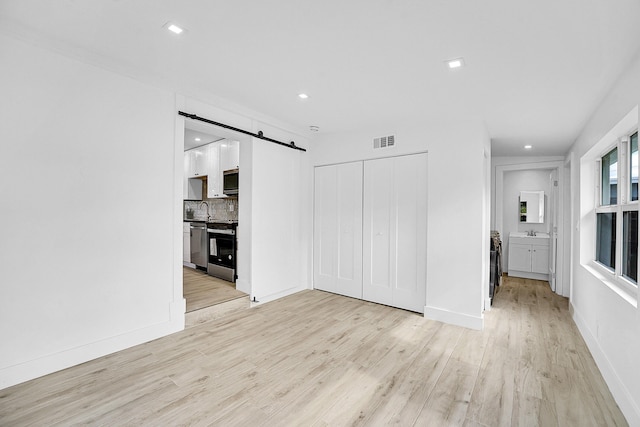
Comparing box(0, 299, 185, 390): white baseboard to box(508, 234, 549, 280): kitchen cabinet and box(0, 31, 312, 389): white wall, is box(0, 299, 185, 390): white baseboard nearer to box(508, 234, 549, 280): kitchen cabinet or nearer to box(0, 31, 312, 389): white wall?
box(0, 31, 312, 389): white wall

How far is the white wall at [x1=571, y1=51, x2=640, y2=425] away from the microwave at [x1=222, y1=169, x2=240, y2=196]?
4416 mm

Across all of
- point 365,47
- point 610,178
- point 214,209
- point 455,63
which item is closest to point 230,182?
point 214,209

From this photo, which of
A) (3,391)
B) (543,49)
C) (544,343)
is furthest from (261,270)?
(543,49)

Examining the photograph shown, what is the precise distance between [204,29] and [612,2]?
7.85ft

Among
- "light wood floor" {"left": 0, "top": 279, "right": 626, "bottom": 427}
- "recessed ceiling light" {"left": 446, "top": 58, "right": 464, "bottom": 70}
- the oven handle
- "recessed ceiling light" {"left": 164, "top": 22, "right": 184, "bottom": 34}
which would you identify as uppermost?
"recessed ceiling light" {"left": 164, "top": 22, "right": 184, "bottom": 34}

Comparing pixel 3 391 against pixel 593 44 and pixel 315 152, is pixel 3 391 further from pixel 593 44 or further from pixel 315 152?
pixel 593 44

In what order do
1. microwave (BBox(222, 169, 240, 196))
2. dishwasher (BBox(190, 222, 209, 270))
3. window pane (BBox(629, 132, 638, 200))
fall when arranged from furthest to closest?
dishwasher (BBox(190, 222, 209, 270)) → microwave (BBox(222, 169, 240, 196)) → window pane (BBox(629, 132, 638, 200))

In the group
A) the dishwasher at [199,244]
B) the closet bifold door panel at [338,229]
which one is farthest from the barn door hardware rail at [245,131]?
the dishwasher at [199,244]

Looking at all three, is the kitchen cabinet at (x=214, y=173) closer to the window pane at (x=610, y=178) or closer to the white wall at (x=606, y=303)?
the white wall at (x=606, y=303)

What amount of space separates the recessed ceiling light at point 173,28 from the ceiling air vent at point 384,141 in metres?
2.80

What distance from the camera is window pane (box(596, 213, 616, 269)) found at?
282 centimetres

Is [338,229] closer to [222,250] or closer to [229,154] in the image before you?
[222,250]

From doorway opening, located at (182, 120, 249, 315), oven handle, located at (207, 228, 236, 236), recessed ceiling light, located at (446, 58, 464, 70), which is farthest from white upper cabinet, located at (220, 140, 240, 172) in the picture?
recessed ceiling light, located at (446, 58, 464, 70)

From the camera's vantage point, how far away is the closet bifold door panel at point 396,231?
382 centimetres
